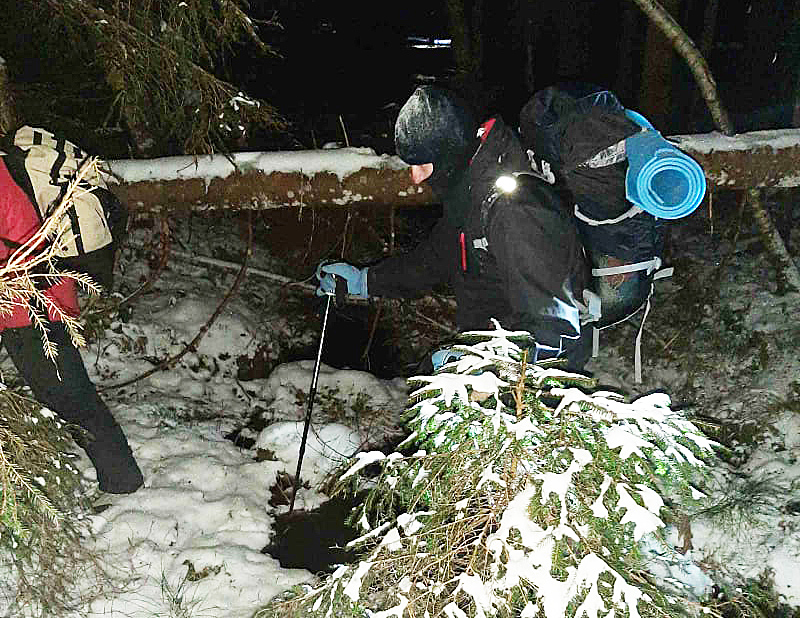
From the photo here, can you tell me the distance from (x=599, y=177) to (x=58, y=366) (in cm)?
303

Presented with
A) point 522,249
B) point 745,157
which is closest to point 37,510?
point 522,249

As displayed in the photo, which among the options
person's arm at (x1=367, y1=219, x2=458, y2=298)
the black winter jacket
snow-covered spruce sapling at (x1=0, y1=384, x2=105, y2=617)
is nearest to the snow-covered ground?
snow-covered spruce sapling at (x1=0, y1=384, x2=105, y2=617)

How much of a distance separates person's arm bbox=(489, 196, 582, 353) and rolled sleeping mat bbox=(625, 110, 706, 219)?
330 millimetres

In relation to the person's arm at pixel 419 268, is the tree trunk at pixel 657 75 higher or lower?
higher

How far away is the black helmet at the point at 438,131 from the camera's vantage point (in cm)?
286

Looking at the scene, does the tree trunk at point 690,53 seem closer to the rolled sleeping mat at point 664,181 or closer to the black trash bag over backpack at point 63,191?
the rolled sleeping mat at point 664,181

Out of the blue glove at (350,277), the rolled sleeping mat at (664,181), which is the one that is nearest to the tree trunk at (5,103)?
the blue glove at (350,277)

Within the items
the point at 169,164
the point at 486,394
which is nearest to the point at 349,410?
the point at 169,164

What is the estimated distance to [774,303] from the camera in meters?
6.81

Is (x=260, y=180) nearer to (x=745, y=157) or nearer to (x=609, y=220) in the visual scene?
(x=609, y=220)

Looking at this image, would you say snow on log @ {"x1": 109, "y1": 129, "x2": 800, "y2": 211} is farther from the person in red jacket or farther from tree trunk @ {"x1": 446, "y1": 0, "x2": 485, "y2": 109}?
tree trunk @ {"x1": 446, "y1": 0, "x2": 485, "y2": 109}

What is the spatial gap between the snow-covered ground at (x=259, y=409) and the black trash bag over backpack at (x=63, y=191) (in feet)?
5.62

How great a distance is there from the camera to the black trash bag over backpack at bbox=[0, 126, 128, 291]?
10.5ft

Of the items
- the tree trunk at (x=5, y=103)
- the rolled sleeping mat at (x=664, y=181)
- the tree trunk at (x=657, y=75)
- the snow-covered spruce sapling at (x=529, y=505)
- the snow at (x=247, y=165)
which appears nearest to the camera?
the snow-covered spruce sapling at (x=529, y=505)
